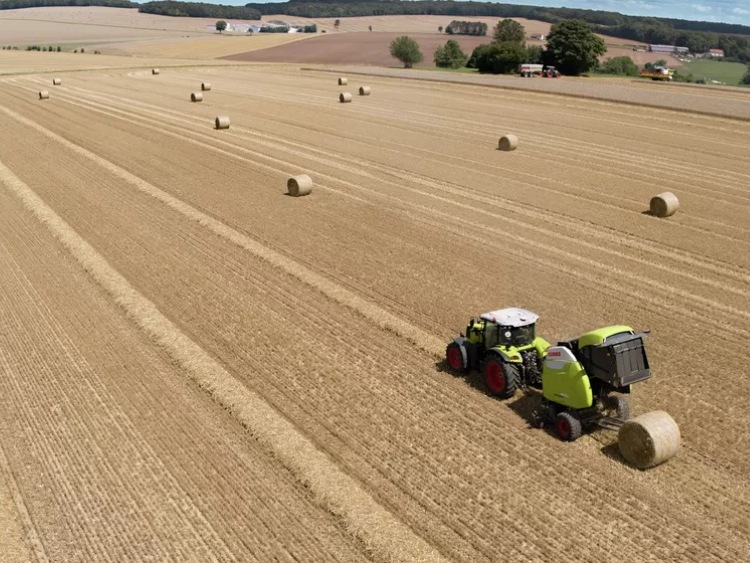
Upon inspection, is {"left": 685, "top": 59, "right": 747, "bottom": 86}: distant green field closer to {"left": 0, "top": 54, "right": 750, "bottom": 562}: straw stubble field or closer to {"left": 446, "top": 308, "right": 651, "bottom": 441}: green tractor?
{"left": 0, "top": 54, "right": 750, "bottom": 562}: straw stubble field

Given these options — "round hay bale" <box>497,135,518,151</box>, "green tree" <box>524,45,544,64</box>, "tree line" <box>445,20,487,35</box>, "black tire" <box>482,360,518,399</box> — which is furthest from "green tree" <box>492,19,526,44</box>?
"black tire" <box>482,360,518,399</box>

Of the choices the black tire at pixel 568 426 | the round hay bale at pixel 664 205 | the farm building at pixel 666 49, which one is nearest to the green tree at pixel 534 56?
the round hay bale at pixel 664 205

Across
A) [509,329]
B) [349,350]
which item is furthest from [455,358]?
[349,350]

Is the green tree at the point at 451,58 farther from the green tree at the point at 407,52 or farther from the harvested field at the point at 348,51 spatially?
the harvested field at the point at 348,51

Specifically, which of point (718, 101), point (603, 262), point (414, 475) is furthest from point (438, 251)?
point (718, 101)

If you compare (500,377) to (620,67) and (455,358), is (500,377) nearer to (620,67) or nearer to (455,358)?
(455,358)

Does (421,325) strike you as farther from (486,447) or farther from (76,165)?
(76,165)
